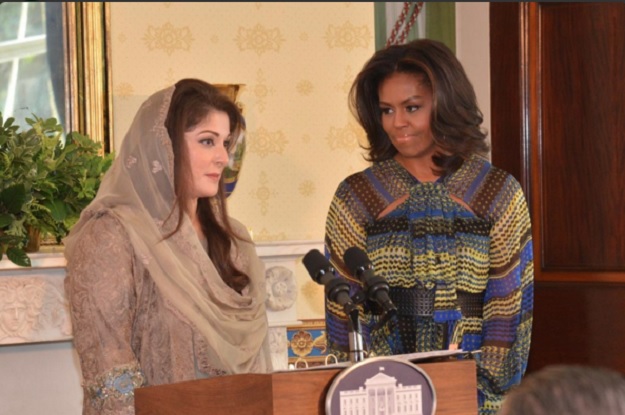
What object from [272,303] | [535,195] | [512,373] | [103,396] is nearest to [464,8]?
[535,195]

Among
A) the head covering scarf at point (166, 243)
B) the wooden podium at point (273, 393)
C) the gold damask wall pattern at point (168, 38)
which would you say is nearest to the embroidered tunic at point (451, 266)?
the head covering scarf at point (166, 243)

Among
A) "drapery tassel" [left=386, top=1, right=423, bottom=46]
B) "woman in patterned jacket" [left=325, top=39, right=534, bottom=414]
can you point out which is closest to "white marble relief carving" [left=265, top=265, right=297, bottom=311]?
"drapery tassel" [left=386, top=1, right=423, bottom=46]

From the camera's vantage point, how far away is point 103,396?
2830 mm

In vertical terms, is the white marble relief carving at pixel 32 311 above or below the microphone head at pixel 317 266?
below

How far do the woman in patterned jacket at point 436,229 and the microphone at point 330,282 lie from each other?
79cm

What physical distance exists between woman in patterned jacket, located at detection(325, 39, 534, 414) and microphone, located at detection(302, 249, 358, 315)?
2.59 feet

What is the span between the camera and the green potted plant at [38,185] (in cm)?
399

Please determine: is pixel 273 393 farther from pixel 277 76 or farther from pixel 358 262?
pixel 277 76

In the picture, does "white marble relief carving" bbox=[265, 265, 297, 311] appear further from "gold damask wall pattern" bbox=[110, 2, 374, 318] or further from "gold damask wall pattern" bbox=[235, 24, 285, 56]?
"gold damask wall pattern" bbox=[235, 24, 285, 56]

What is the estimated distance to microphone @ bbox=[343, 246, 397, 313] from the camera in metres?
2.05

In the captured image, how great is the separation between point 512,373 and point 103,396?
42.0 inches

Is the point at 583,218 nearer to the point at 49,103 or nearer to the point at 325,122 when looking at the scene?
the point at 325,122

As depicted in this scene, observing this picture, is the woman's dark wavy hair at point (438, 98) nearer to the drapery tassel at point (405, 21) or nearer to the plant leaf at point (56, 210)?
the plant leaf at point (56, 210)

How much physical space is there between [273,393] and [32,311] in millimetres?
2418
